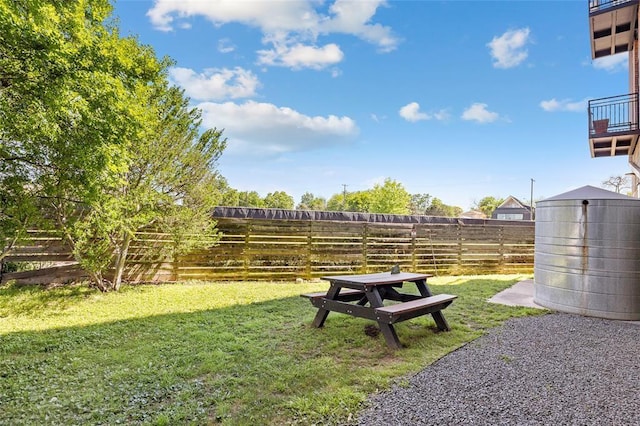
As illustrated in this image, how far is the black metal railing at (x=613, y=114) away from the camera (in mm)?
7695

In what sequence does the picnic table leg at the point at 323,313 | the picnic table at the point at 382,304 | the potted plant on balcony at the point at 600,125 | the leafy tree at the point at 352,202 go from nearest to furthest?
the picnic table at the point at 382,304 → the picnic table leg at the point at 323,313 → the potted plant on balcony at the point at 600,125 → the leafy tree at the point at 352,202

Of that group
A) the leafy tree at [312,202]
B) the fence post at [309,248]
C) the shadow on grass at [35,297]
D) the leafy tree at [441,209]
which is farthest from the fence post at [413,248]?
the leafy tree at [312,202]

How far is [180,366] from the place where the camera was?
2832 millimetres

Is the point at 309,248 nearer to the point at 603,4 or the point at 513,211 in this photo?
the point at 603,4

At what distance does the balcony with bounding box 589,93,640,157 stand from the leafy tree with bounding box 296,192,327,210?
106ft

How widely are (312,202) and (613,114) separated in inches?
1542

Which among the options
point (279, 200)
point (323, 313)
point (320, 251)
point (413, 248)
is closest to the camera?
point (323, 313)

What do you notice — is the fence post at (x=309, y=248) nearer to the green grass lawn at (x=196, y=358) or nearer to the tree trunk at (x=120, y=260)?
the green grass lawn at (x=196, y=358)

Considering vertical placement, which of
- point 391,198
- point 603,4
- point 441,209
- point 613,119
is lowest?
point 441,209

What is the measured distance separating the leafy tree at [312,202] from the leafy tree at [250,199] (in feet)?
18.6

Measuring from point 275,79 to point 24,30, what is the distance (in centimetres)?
884

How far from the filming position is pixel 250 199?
35156mm

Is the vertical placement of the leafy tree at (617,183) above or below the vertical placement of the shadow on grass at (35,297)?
above

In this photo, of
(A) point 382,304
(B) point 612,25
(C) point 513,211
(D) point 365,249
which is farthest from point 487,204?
(A) point 382,304
